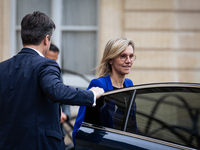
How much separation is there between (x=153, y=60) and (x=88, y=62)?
151 cm

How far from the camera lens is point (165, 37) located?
5.00 m

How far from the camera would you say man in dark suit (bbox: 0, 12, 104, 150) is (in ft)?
4.88

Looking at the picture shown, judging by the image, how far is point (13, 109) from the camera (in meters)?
1.53

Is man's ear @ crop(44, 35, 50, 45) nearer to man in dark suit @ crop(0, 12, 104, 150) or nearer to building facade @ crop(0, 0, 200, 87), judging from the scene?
man in dark suit @ crop(0, 12, 104, 150)

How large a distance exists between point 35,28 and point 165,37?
12.6ft

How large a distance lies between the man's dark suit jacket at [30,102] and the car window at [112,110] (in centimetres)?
25

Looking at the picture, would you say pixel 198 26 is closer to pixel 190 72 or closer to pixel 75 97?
pixel 190 72

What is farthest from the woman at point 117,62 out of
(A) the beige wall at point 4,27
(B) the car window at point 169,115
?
(A) the beige wall at point 4,27

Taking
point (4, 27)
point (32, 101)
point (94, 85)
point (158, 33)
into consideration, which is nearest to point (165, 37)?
point (158, 33)

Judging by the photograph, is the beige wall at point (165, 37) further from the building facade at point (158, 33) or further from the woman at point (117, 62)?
the woman at point (117, 62)

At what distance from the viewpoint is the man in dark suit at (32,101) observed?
1488 mm

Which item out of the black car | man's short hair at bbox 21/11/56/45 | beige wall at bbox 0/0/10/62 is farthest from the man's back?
beige wall at bbox 0/0/10/62

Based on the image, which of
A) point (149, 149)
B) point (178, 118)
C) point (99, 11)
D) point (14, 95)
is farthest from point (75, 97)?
point (99, 11)

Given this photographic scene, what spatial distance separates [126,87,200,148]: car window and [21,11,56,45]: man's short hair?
2.57 ft
